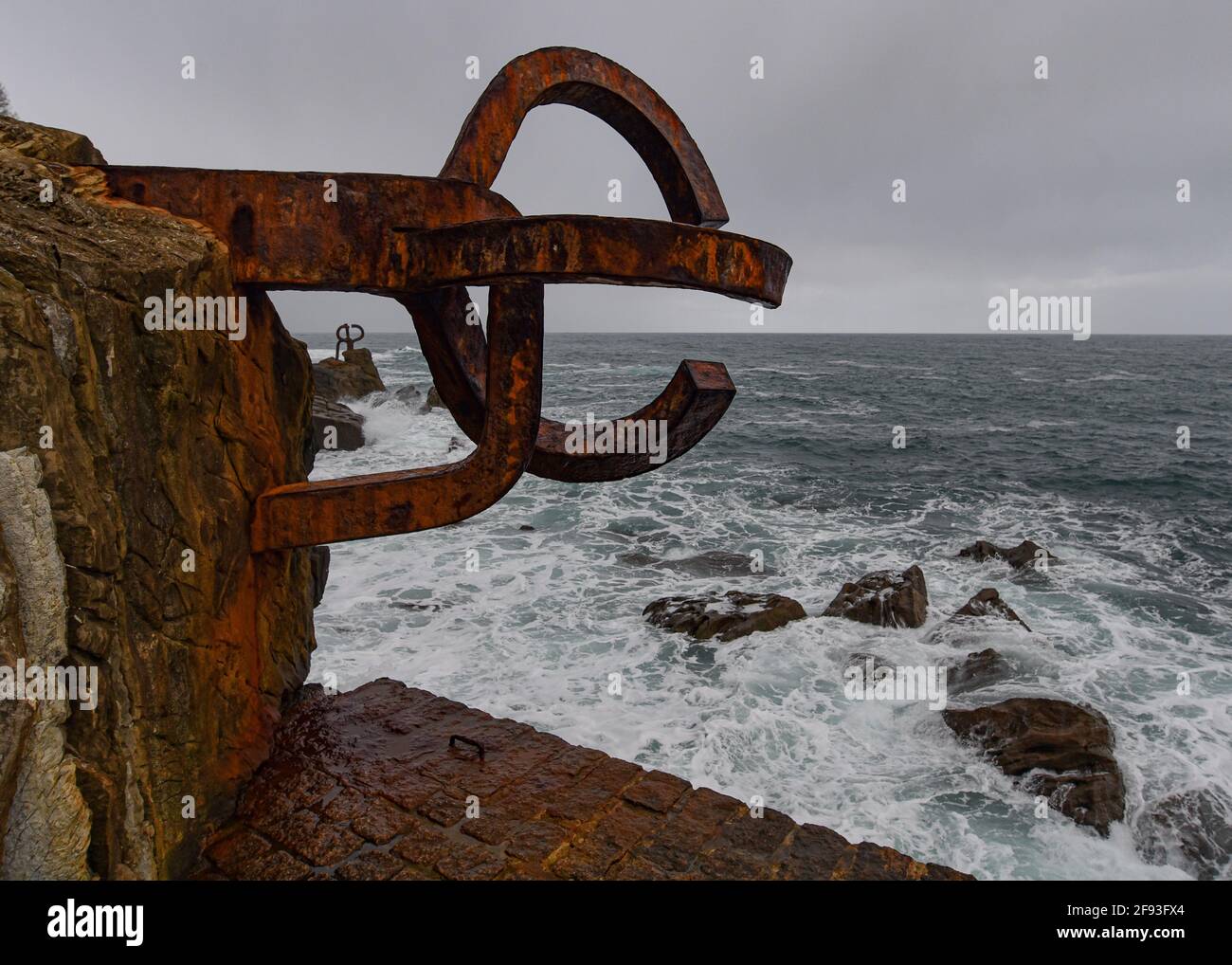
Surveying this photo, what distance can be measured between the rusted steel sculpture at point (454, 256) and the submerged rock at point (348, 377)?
817 inches

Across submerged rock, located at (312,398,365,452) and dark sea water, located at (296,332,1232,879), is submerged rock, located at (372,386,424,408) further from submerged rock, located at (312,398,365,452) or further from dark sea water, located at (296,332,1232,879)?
submerged rock, located at (312,398,365,452)

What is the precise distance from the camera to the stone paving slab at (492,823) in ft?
8.07

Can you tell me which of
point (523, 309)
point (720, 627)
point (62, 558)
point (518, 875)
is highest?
point (523, 309)

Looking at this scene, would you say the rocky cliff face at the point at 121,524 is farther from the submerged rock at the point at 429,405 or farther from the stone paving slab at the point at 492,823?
the submerged rock at the point at 429,405

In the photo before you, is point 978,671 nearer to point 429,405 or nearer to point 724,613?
point 724,613

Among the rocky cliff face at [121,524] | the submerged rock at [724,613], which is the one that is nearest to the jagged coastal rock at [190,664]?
the rocky cliff face at [121,524]

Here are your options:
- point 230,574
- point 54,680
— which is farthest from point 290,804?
point 54,680

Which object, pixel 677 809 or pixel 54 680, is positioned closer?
pixel 54 680

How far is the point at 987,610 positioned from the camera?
29.5 ft

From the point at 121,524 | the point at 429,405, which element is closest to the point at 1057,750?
the point at 121,524

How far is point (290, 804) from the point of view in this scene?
2.72m

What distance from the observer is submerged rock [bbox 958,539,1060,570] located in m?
11.3
